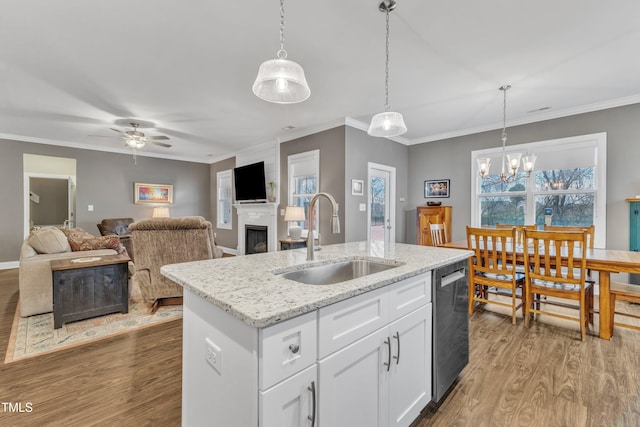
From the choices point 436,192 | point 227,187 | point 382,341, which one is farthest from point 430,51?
point 227,187

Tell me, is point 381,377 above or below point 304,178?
below

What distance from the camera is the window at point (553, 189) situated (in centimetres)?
382

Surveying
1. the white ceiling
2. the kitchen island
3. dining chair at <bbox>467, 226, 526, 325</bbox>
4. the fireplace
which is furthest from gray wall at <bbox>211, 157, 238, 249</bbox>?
the kitchen island

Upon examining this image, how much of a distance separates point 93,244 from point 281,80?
363 centimetres

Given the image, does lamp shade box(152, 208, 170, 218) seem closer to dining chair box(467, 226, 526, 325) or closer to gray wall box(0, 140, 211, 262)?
gray wall box(0, 140, 211, 262)

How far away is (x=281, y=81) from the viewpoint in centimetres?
159

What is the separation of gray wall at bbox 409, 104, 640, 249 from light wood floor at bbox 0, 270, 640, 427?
1920 millimetres

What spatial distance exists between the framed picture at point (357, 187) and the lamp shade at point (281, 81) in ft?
9.38

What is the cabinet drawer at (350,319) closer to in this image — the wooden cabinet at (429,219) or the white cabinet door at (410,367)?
the white cabinet door at (410,367)

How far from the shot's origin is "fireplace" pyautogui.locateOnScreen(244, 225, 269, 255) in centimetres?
604

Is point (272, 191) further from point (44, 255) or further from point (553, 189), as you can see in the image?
point (553, 189)

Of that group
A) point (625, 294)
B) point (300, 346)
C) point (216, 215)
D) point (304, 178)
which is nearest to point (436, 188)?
point (304, 178)

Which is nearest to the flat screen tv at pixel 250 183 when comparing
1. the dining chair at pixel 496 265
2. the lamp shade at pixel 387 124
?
the lamp shade at pixel 387 124

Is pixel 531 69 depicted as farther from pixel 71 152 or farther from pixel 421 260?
pixel 71 152
